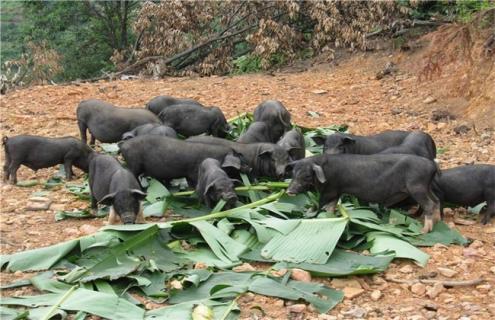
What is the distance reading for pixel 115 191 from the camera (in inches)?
252

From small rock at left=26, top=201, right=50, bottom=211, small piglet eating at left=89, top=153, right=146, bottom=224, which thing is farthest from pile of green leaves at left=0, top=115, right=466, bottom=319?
small rock at left=26, top=201, right=50, bottom=211

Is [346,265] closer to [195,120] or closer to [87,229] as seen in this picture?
[87,229]

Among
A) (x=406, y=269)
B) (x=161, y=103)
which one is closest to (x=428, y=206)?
(x=406, y=269)

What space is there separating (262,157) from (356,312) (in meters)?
2.98

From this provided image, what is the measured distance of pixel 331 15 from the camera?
12.9 m

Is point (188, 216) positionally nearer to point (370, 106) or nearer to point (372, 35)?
point (370, 106)

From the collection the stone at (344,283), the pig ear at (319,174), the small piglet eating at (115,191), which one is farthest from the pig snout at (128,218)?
the stone at (344,283)

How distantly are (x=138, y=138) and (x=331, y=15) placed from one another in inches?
253

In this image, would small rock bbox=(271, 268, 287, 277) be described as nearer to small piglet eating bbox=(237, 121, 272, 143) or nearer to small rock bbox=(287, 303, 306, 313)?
small rock bbox=(287, 303, 306, 313)

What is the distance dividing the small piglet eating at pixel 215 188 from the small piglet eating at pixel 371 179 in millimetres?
529

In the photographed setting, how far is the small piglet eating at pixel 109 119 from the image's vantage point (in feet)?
29.6

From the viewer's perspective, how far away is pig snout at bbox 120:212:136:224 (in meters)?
6.18

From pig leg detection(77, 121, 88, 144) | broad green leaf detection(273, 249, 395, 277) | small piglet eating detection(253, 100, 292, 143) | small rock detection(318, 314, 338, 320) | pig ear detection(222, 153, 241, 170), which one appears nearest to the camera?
small rock detection(318, 314, 338, 320)

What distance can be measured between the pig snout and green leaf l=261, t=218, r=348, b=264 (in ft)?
4.32
